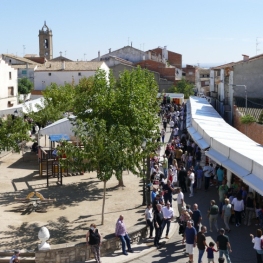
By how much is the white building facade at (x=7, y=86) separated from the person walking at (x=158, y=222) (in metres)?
33.5

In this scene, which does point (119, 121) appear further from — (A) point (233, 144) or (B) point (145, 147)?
(A) point (233, 144)

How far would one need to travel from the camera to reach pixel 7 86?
4616 centimetres

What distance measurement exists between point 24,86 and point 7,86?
20164mm

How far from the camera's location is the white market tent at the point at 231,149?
15137mm

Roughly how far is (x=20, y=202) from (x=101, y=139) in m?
5.32

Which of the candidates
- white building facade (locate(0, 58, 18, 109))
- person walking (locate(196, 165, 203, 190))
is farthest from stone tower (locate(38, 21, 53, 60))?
person walking (locate(196, 165, 203, 190))

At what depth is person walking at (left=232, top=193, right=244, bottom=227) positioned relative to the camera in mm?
15328

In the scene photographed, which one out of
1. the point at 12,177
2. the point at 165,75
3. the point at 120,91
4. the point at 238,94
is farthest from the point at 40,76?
the point at 120,91

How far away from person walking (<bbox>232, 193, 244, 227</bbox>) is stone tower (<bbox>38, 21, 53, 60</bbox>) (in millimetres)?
91409

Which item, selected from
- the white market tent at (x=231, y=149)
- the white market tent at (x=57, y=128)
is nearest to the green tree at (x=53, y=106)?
the white market tent at (x=57, y=128)

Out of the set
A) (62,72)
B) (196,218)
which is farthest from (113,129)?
(62,72)

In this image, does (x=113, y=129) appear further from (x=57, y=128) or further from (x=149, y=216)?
(x=57, y=128)

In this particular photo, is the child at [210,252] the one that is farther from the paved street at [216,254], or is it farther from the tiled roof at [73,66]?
the tiled roof at [73,66]

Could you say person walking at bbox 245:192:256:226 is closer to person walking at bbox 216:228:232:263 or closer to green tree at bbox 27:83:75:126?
person walking at bbox 216:228:232:263
